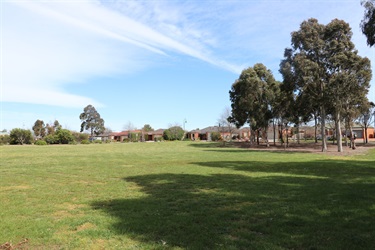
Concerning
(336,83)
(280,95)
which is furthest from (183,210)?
(280,95)

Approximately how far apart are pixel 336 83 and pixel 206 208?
1135 inches

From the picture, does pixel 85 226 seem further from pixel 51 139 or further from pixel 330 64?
pixel 51 139

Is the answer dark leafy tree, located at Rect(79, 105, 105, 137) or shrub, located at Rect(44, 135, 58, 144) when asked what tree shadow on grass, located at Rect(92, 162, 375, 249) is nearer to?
shrub, located at Rect(44, 135, 58, 144)

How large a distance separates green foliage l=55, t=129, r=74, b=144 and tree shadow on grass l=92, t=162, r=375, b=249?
7272cm

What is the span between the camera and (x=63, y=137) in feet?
259

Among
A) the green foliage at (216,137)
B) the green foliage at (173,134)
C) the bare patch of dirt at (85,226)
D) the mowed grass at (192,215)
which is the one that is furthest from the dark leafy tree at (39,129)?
the bare patch of dirt at (85,226)

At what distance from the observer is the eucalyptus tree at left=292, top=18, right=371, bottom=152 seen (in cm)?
3200

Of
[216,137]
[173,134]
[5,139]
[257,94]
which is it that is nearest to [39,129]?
[5,139]

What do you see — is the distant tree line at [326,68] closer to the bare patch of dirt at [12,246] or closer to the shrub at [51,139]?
the bare patch of dirt at [12,246]

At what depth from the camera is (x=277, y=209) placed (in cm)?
773

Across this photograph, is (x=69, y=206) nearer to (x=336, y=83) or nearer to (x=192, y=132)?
(x=336, y=83)

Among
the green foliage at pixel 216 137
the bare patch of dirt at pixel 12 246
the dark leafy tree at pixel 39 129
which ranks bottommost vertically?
the bare patch of dirt at pixel 12 246

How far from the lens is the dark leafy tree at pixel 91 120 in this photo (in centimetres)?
13575

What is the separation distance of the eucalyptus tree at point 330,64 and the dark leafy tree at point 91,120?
11452cm
